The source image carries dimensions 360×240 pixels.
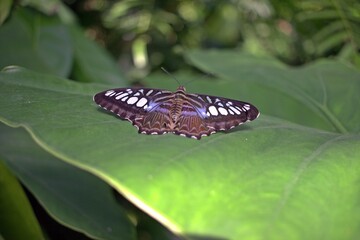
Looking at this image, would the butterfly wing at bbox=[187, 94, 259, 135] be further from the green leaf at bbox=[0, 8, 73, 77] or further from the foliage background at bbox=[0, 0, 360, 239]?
the green leaf at bbox=[0, 8, 73, 77]

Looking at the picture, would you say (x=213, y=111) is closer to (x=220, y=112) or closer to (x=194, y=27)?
(x=220, y=112)

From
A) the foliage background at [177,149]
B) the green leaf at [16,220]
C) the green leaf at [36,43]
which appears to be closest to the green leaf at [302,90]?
the foliage background at [177,149]

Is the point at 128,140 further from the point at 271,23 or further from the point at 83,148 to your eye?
the point at 271,23

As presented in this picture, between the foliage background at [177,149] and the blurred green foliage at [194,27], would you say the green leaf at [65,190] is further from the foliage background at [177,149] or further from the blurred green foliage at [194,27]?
the blurred green foliage at [194,27]

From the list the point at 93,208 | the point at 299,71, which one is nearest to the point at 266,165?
the point at 93,208

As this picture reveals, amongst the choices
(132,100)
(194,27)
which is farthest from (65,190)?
(194,27)

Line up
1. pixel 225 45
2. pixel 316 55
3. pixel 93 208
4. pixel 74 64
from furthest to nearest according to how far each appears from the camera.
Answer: pixel 225 45 < pixel 316 55 < pixel 74 64 < pixel 93 208

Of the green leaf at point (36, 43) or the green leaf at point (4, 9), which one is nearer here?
the green leaf at point (4, 9)
